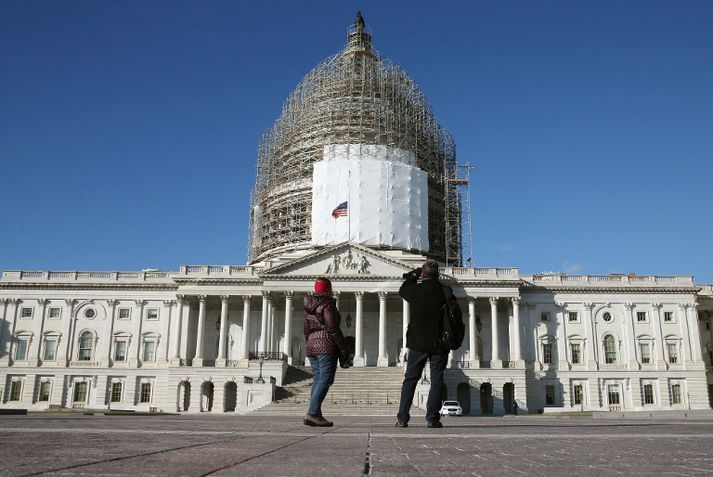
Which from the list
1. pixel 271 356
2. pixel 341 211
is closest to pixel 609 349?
pixel 341 211

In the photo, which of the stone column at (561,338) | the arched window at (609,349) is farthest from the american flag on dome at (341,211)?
the arched window at (609,349)

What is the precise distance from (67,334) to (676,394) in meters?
59.4

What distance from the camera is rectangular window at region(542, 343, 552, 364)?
64.4 meters

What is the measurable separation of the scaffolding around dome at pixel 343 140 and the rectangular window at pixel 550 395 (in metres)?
18.3

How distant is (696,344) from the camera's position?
64.3 meters

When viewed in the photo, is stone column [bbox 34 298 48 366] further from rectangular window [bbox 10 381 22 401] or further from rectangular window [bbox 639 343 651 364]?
rectangular window [bbox 639 343 651 364]

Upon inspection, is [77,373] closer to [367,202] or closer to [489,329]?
[367,202]

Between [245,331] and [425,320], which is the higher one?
[245,331]

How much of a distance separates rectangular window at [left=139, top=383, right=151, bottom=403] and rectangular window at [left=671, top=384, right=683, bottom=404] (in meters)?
50.0

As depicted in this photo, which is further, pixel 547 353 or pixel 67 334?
pixel 67 334

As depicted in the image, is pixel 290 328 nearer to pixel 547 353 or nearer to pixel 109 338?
pixel 109 338

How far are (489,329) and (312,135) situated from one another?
29.9m

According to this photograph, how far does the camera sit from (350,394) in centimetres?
4984

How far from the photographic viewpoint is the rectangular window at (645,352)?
2537 inches
